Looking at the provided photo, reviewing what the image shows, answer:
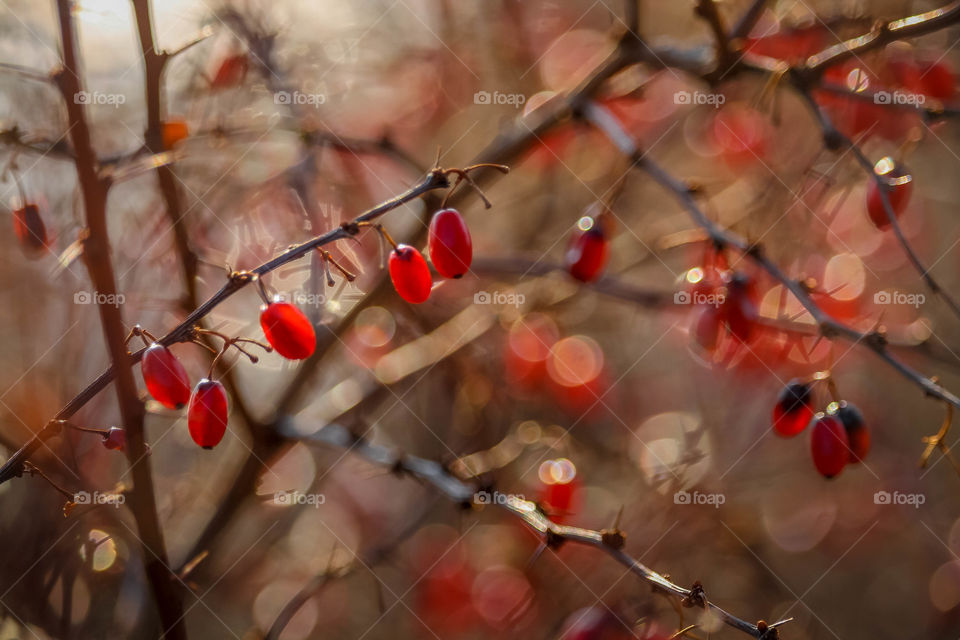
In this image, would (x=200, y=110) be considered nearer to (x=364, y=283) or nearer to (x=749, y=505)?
(x=364, y=283)

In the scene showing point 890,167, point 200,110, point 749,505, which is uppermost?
point 200,110

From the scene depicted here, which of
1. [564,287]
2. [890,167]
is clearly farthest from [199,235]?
[890,167]

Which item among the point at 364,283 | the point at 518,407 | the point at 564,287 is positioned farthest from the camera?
the point at 518,407

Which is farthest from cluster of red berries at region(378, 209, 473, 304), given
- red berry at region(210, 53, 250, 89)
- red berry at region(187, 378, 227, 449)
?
red berry at region(210, 53, 250, 89)

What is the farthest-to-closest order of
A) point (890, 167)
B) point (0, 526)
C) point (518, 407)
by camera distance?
point (518, 407) → point (0, 526) → point (890, 167)

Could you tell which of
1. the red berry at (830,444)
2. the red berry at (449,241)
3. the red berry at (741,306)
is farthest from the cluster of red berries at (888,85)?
the red berry at (449,241)

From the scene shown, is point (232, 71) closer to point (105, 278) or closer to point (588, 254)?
point (105, 278)

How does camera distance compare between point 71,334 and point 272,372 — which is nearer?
point 71,334
